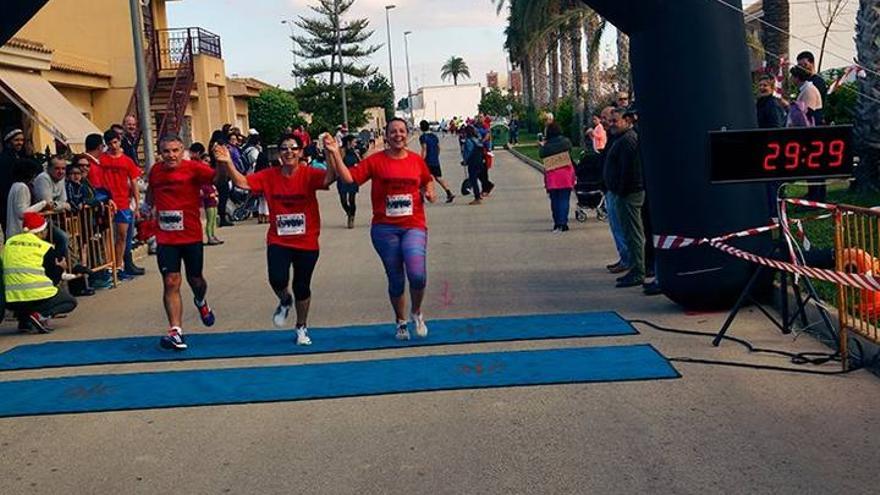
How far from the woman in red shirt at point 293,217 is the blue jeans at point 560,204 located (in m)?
8.50

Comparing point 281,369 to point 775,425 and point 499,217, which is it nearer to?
point 775,425

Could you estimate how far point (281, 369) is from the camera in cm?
854

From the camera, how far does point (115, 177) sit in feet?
45.9

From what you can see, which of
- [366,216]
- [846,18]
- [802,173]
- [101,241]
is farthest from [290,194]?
[846,18]

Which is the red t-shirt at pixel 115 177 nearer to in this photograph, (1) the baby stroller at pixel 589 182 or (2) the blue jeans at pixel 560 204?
(2) the blue jeans at pixel 560 204

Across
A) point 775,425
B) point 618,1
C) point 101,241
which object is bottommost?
point 775,425

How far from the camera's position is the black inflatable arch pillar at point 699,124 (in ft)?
32.3

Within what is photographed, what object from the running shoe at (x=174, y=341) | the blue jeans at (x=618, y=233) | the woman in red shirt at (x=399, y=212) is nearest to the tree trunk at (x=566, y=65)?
the blue jeans at (x=618, y=233)

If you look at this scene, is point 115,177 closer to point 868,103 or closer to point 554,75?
point 868,103

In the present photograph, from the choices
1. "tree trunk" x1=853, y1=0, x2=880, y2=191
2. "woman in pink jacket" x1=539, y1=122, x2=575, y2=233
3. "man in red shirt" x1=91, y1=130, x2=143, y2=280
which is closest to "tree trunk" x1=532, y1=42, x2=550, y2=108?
"woman in pink jacket" x1=539, y1=122, x2=575, y2=233

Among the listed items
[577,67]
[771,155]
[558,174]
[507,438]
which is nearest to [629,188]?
[771,155]

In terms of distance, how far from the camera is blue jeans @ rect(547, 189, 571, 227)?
17406 mm

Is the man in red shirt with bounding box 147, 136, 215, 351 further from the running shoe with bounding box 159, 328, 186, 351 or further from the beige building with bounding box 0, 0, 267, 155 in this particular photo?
the beige building with bounding box 0, 0, 267, 155

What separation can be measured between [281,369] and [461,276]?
16.4ft
